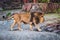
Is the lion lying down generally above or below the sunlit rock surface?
above

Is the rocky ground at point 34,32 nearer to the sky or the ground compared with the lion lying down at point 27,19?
nearer to the ground

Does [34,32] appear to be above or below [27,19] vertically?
below

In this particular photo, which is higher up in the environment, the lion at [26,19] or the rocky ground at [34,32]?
the lion at [26,19]

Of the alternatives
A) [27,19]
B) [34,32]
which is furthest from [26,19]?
[34,32]

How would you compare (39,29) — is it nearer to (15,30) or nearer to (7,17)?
(15,30)

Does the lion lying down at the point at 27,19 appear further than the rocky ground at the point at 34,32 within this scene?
Yes

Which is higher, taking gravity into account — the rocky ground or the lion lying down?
the lion lying down

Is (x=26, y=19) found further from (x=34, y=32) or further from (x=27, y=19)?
(x=34, y=32)

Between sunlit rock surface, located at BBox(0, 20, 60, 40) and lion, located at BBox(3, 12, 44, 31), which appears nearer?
sunlit rock surface, located at BBox(0, 20, 60, 40)

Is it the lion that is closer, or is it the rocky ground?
the rocky ground

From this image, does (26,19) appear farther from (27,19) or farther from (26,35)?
(26,35)

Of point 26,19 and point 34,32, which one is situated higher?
point 26,19

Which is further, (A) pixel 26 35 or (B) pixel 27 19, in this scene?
(B) pixel 27 19

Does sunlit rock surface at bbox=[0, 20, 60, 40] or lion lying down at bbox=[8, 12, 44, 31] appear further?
lion lying down at bbox=[8, 12, 44, 31]
